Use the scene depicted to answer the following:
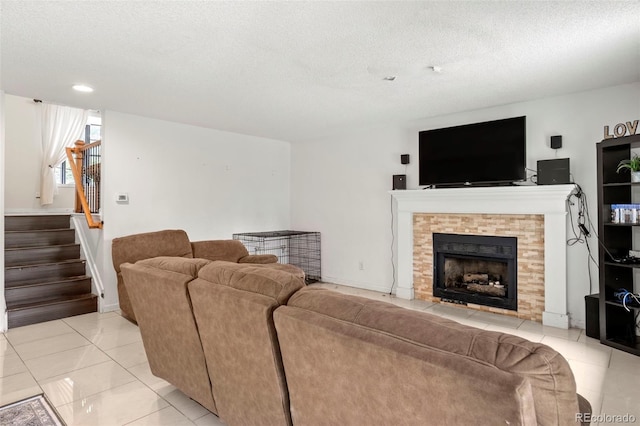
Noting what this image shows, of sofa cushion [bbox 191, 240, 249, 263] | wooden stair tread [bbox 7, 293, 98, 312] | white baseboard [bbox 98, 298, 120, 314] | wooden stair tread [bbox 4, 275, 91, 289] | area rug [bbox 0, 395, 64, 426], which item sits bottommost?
area rug [bbox 0, 395, 64, 426]

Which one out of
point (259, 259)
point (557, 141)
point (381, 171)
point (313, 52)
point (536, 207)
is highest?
point (313, 52)

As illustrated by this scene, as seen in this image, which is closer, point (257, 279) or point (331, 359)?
point (331, 359)

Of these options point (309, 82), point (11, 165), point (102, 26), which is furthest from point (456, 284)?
point (11, 165)

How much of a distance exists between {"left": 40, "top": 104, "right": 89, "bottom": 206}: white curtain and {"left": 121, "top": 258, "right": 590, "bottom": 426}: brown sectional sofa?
205 inches

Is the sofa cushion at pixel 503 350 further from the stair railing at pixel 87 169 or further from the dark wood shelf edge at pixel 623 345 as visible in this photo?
the stair railing at pixel 87 169

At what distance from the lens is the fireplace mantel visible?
3684 mm

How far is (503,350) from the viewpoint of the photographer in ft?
2.94

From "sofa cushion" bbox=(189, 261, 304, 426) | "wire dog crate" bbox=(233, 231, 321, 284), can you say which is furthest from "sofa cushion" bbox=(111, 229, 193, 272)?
"sofa cushion" bbox=(189, 261, 304, 426)

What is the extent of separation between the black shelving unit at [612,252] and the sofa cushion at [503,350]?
2.99 meters

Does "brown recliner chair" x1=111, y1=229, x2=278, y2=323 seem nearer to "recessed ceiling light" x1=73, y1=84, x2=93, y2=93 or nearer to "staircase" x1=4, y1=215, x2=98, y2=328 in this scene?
"staircase" x1=4, y1=215, x2=98, y2=328

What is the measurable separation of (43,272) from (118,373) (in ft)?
8.43

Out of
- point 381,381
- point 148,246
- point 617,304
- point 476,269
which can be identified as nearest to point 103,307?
point 148,246

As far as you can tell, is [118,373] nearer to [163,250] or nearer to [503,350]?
[163,250]

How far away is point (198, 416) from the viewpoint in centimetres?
216
